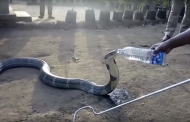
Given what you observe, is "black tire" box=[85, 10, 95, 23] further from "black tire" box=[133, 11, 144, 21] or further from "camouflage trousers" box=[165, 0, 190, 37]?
"camouflage trousers" box=[165, 0, 190, 37]

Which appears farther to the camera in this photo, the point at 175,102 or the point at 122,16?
the point at 122,16

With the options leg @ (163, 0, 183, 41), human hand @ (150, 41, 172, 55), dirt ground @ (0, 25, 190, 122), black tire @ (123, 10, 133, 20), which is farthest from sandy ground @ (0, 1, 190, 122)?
black tire @ (123, 10, 133, 20)

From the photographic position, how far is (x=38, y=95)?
332 cm

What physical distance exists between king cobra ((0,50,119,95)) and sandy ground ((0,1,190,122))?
0.29 feet

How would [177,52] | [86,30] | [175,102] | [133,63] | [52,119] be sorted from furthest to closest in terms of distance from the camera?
1. [86,30]
2. [177,52]
3. [133,63]
4. [175,102]
5. [52,119]

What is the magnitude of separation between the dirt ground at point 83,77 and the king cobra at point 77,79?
9cm


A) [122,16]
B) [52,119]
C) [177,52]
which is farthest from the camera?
[122,16]

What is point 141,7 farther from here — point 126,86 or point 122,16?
point 126,86

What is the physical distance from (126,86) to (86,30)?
529 cm

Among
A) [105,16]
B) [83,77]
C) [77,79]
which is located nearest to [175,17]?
[83,77]

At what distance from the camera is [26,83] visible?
12.3 ft

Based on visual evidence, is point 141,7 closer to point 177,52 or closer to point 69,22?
point 69,22

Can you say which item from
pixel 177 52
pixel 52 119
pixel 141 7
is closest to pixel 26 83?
pixel 52 119

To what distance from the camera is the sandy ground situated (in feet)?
9.20
